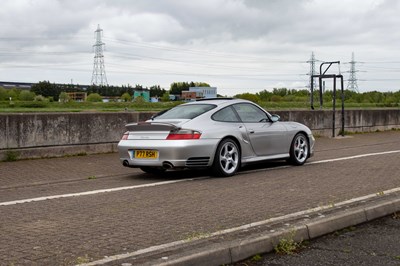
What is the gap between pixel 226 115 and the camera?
408 inches

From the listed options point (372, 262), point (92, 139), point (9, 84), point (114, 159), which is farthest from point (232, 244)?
point (9, 84)

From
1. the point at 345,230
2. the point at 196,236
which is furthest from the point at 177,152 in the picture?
the point at 196,236

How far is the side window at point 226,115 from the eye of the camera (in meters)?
10.2

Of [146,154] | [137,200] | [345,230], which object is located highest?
[146,154]

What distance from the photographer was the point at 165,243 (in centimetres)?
511

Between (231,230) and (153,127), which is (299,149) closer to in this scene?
(153,127)

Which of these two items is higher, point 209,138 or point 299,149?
point 209,138

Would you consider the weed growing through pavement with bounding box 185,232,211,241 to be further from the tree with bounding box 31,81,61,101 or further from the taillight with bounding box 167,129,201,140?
the tree with bounding box 31,81,61,101

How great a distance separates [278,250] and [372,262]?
0.82m

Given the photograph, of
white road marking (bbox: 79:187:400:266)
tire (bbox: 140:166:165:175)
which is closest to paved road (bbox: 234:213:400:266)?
white road marking (bbox: 79:187:400:266)

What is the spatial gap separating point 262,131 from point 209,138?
5.08 feet

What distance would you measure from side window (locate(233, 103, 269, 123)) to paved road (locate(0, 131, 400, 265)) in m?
0.99

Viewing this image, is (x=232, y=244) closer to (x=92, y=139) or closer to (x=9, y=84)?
(x=92, y=139)

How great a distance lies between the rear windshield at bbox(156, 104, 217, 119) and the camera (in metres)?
10.1
